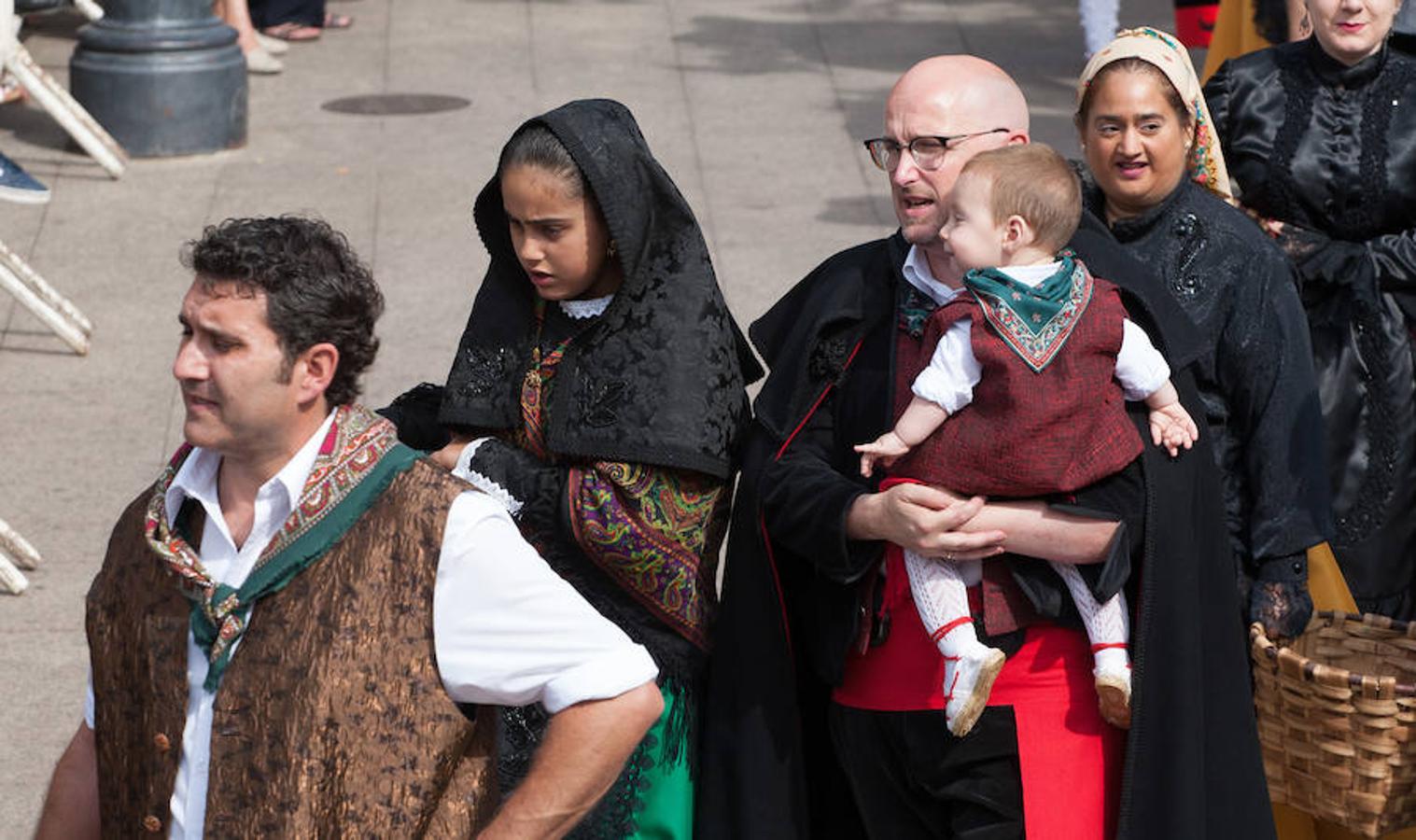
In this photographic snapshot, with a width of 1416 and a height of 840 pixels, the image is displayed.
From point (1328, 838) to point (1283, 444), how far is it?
3.61 ft

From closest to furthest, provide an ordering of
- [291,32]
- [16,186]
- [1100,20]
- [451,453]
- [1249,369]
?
[451,453] → [1249,369] → [16,186] → [1100,20] → [291,32]

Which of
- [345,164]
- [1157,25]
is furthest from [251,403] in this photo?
[1157,25]

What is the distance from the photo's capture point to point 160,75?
34.5ft

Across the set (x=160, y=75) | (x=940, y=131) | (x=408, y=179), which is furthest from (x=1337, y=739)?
(x=160, y=75)

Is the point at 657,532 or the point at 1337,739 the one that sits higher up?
the point at 657,532

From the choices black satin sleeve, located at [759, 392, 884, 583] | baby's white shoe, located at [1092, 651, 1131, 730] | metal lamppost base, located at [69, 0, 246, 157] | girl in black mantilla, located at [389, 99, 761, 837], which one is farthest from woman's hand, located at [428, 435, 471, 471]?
metal lamppost base, located at [69, 0, 246, 157]

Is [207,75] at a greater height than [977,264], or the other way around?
[977,264]

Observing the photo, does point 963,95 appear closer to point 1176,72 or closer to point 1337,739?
point 1176,72

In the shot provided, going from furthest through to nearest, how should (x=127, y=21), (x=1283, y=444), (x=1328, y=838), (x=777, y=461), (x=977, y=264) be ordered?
(x=127, y=21) → (x=1328, y=838) → (x=1283, y=444) → (x=777, y=461) → (x=977, y=264)

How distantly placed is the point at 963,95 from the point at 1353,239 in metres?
1.66

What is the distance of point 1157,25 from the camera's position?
43.2 ft

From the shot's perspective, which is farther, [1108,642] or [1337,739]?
[1337,739]

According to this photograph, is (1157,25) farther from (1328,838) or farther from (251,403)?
(251,403)

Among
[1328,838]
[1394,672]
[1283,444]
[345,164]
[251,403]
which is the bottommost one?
[345,164]
